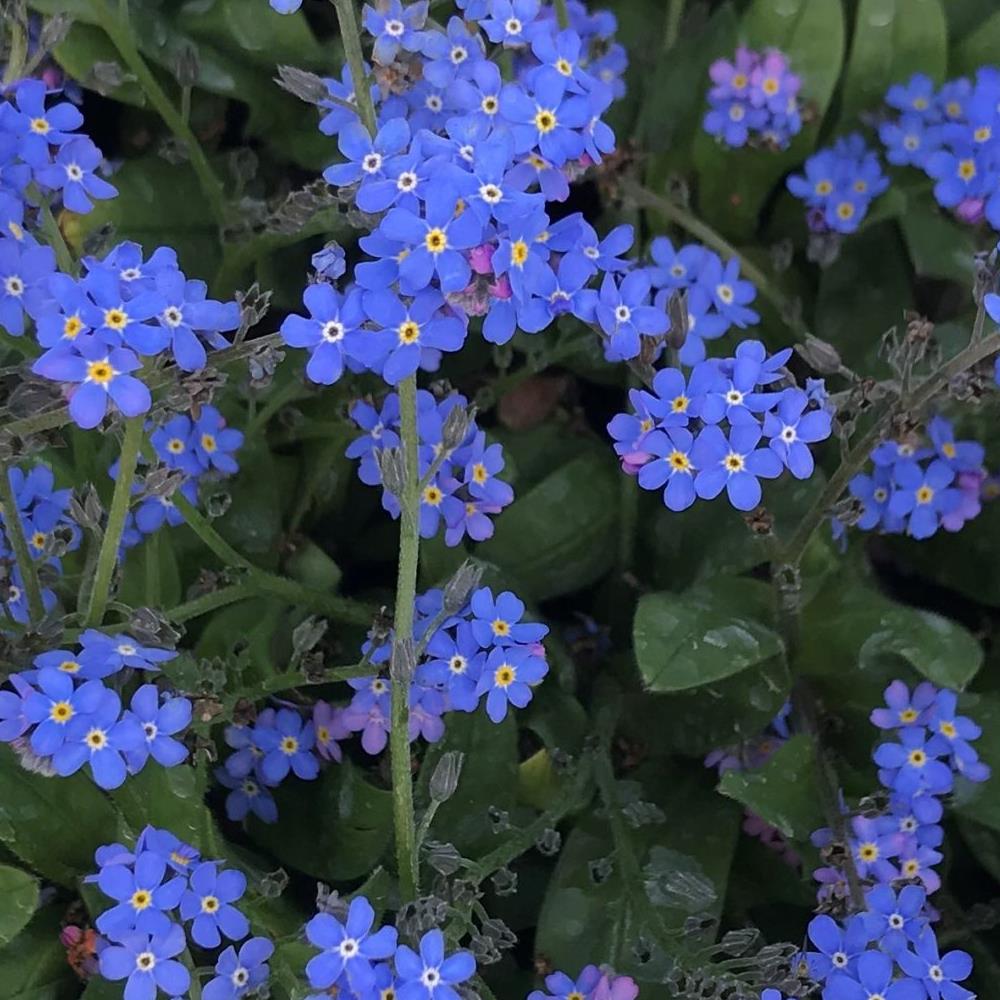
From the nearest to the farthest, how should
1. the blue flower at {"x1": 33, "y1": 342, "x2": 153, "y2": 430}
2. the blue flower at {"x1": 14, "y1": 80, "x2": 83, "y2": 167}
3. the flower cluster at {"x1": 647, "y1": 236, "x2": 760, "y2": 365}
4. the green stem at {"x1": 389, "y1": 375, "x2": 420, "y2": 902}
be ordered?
the blue flower at {"x1": 33, "y1": 342, "x2": 153, "y2": 430}, the green stem at {"x1": 389, "y1": 375, "x2": 420, "y2": 902}, the blue flower at {"x1": 14, "y1": 80, "x2": 83, "y2": 167}, the flower cluster at {"x1": 647, "y1": 236, "x2": 760, "y2": 365}

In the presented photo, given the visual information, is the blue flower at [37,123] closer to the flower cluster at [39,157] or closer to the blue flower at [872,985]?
the flower cluster at [39,157]

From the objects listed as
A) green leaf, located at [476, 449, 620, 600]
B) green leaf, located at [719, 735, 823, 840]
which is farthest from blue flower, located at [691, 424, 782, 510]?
green leaf, located at [476, 449, 620, 600]

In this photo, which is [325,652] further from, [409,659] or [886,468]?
[886,468]

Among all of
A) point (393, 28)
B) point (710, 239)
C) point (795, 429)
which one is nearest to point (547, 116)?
point (393, 28)

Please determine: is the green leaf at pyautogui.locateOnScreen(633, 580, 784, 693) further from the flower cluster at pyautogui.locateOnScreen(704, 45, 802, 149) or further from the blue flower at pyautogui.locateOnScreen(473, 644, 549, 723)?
the flower cluster at pyautogui.locateOnScreen(704, 45, 802, 149)

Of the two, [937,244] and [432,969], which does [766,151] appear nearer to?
[937,244]

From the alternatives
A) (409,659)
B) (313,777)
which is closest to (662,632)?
(409,659)
